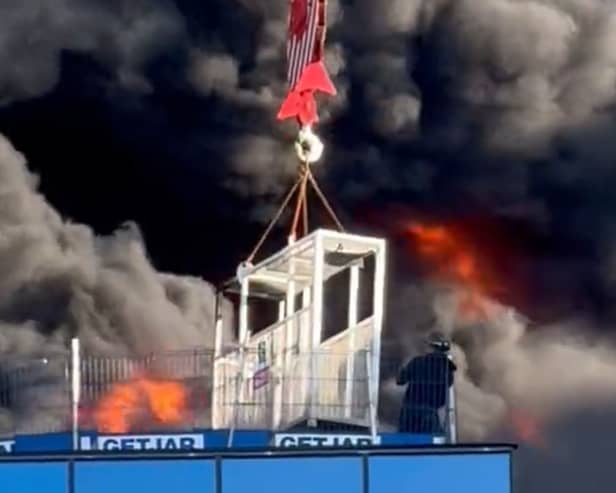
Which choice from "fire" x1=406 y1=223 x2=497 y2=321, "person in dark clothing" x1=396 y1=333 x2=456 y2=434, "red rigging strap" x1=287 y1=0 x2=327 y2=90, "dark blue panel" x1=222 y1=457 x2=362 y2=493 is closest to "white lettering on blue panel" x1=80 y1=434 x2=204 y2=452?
"dark blue panel" x1=222 y1=457 x2=362 y2=493

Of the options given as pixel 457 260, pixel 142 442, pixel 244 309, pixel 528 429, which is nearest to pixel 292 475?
pixel 142 442

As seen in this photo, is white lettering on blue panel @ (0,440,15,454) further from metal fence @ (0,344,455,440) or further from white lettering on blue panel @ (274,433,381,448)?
white lettering on blue panel @ (274,433,381,448)

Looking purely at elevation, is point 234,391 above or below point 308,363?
below

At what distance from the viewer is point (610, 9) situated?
22984mm

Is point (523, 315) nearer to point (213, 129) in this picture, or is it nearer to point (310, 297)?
point (213, 129)

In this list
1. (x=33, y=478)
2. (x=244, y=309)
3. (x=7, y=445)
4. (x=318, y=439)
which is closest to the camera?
(x=33, y=478)

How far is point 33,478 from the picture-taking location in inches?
523

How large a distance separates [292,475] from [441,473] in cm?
97

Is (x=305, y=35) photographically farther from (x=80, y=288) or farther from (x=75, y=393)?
(x=80, y=288)

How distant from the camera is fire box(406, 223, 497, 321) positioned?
2203 centimetres

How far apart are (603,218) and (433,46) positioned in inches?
103

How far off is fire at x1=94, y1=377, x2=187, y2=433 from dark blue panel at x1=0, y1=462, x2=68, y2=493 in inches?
53.7

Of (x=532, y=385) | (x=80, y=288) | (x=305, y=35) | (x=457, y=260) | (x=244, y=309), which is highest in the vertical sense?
(x=305, y=35)

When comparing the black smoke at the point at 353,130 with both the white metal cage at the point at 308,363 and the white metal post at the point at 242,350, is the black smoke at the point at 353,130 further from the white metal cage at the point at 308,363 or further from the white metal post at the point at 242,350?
the white metal cage at the point at 308,363
